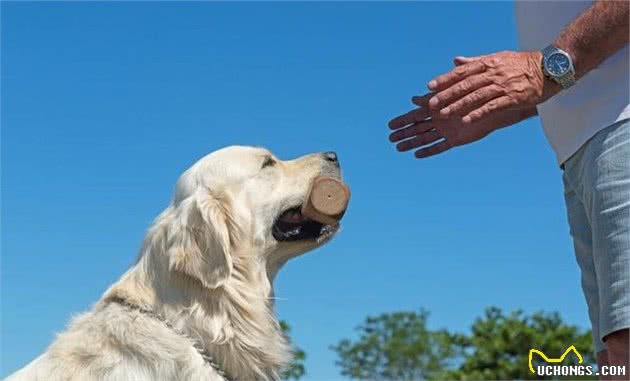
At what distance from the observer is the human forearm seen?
396cm

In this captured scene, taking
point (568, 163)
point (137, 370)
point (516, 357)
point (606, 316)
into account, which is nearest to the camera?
point (606, 316)

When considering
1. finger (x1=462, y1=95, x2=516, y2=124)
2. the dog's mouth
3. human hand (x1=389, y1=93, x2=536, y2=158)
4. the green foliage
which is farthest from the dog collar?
the green foliage

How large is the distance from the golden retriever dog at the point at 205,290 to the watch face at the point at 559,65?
2.16 meters

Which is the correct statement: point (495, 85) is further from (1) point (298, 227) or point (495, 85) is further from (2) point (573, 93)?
(1) point (298, 227)

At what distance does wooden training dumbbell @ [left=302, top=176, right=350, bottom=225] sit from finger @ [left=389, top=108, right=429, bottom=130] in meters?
0.81

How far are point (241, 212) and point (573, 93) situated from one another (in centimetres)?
228

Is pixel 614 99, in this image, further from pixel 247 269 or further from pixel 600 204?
pixel 247 269

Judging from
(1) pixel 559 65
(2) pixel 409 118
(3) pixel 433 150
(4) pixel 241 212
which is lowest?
(1) pixel 559 65

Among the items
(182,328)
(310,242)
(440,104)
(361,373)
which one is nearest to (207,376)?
(182,328)

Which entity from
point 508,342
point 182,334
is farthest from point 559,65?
point 508,342

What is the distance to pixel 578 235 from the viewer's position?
4.41m

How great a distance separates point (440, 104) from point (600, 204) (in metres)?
0.89

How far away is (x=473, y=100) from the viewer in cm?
419

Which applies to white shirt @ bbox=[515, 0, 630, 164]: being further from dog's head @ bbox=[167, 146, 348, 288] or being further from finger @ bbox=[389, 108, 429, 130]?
dog's head @ bbox=[167, 146, 348, 288]
